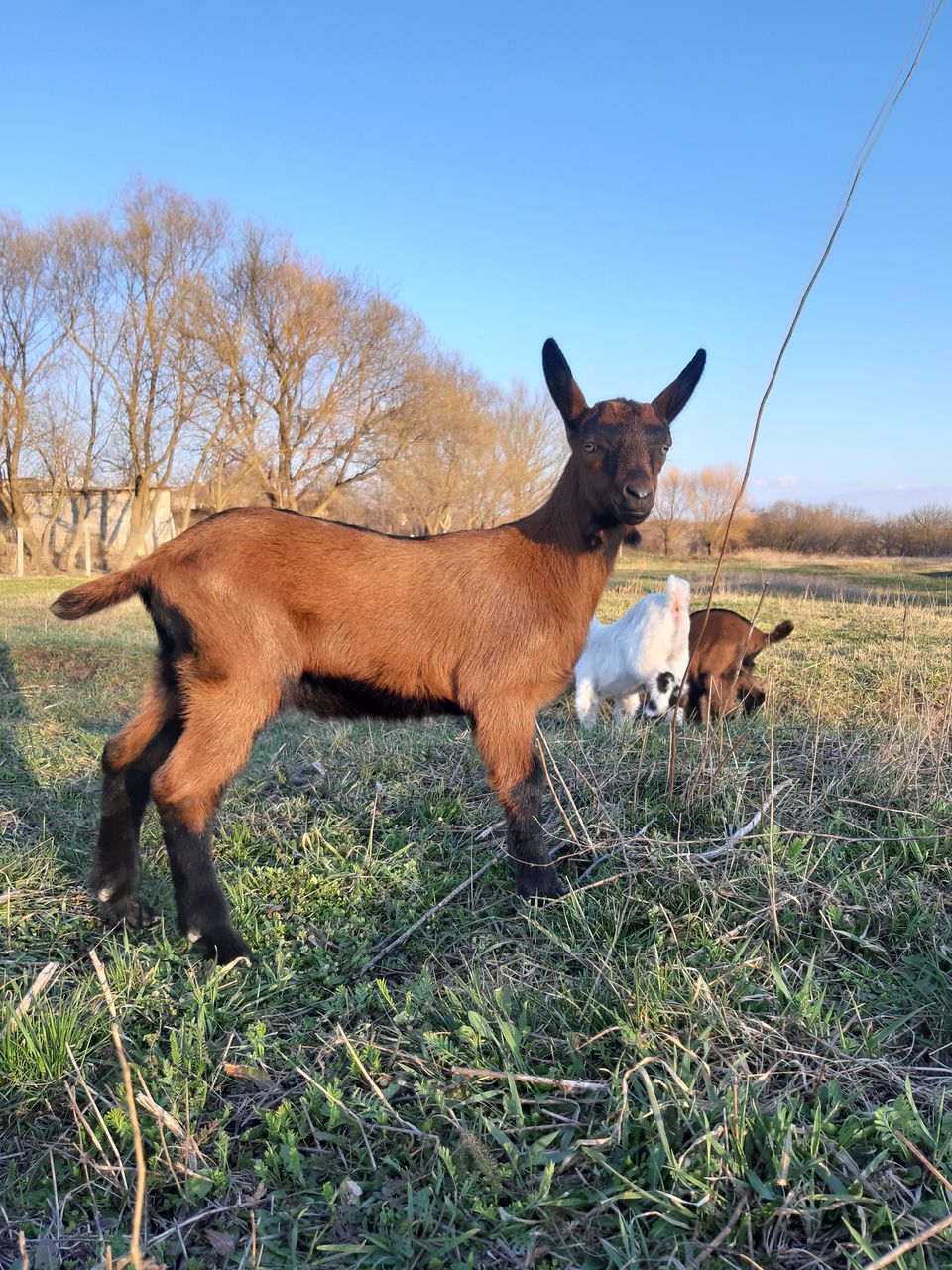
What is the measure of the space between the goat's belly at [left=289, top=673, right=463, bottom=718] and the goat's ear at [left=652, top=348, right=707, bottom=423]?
156 cm

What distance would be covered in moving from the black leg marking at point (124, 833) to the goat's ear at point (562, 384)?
82.5 inches

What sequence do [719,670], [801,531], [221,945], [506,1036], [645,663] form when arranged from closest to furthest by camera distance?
1. [506,1036]
2. [221,945]
3. [645,663]
4. [719,670]
5. [801,531]

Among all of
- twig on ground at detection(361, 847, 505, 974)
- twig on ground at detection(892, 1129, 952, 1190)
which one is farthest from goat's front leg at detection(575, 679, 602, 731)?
twig on ground at detection(892, 1129, 952, 1190)

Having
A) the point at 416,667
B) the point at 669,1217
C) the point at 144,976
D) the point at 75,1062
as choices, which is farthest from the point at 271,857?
the point at 669,1217

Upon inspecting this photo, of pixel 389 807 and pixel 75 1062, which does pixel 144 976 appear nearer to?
pixel 75 1062

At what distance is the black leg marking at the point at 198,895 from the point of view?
9.18 ft

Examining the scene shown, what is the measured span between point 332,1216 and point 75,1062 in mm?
827

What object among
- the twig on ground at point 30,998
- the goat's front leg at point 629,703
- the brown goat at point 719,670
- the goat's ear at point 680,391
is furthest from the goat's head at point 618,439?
the brown goat at point 719,670

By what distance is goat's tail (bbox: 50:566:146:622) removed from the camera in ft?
9.77

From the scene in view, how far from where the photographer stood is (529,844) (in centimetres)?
310

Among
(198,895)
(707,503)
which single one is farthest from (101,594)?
(707,503)

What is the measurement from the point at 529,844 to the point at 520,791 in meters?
0.21

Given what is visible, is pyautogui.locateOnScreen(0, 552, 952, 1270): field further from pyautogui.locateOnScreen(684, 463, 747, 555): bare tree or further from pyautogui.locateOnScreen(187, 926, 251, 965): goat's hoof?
pyautogui.locateOnScreen(684, 463, 747, 555): bare tree

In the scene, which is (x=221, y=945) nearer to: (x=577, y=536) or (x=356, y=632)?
(x=356, y=632)
